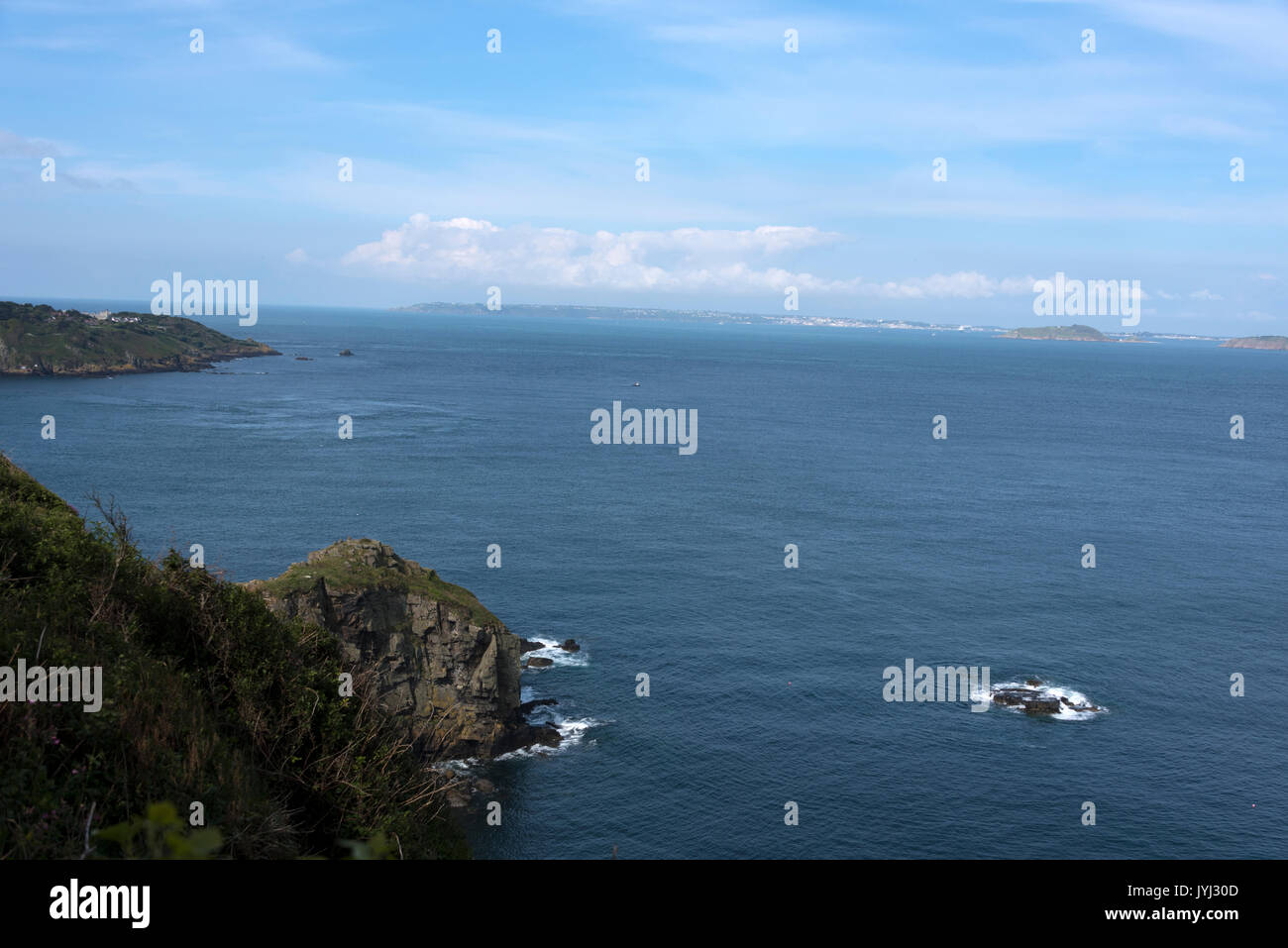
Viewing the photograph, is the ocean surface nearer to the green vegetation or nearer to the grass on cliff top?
the green vegetation

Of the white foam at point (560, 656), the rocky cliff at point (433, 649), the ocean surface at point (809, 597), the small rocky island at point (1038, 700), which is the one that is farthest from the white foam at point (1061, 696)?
the rocky cliff at point (433, 649)

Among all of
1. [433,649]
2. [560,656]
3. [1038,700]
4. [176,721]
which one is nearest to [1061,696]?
[1038,700]

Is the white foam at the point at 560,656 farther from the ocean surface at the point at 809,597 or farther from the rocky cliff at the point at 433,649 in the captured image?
the rocky cliff at the point at 433,649

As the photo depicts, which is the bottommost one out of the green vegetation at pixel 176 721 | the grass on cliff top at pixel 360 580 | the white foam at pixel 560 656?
the white foam at pixel 560 656

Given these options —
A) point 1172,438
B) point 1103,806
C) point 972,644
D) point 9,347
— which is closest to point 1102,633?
point 972,644

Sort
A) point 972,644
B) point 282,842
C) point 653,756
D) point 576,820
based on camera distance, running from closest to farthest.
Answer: point 282,842
point 576,820
point 653,756
point 972,644

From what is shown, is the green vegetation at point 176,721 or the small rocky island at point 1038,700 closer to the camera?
the green vegetation at point 176,721

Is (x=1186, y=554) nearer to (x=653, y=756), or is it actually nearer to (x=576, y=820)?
(x=653, y=756)
